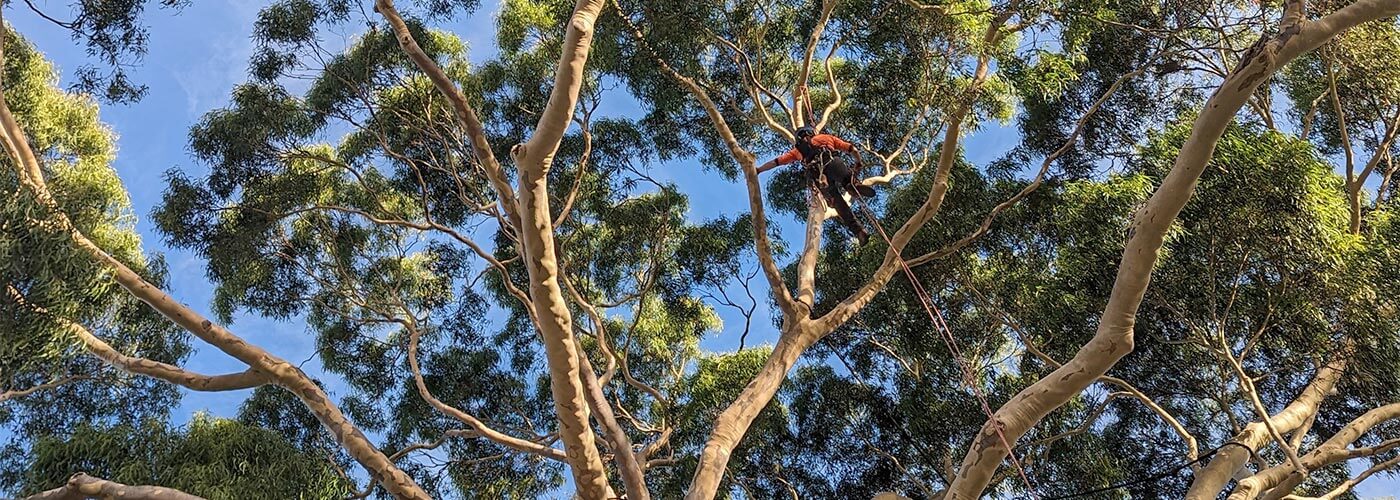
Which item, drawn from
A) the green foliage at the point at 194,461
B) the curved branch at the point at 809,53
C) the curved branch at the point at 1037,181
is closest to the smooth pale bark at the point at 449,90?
the curved branch at the point at 809,53

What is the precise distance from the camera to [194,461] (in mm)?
8945

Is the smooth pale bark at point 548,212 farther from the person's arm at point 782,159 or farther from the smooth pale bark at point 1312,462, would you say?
the smooth pale bark at point 1312,462

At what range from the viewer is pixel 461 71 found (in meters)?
10.8

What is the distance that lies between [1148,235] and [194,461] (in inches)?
314

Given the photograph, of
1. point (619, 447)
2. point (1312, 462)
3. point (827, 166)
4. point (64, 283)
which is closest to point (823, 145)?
point (827, 166)

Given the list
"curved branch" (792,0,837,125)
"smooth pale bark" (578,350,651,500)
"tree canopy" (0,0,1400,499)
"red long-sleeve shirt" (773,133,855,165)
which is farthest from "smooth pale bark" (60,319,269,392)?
"curved branch" (792,0,837,125)

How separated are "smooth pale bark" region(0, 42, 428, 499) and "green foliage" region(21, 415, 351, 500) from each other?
332cm

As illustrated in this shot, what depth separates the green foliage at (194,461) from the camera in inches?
340

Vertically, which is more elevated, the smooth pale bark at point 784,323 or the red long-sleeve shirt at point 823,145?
the red long-sleeve shirt at point 823,145

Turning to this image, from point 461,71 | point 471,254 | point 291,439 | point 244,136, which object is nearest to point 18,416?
point 291,439

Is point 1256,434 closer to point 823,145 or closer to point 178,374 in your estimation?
point 823,145

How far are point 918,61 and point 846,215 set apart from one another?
1.93m

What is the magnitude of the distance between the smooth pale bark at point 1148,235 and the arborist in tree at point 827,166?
2.96m

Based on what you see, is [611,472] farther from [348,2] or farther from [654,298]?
[348,2]
